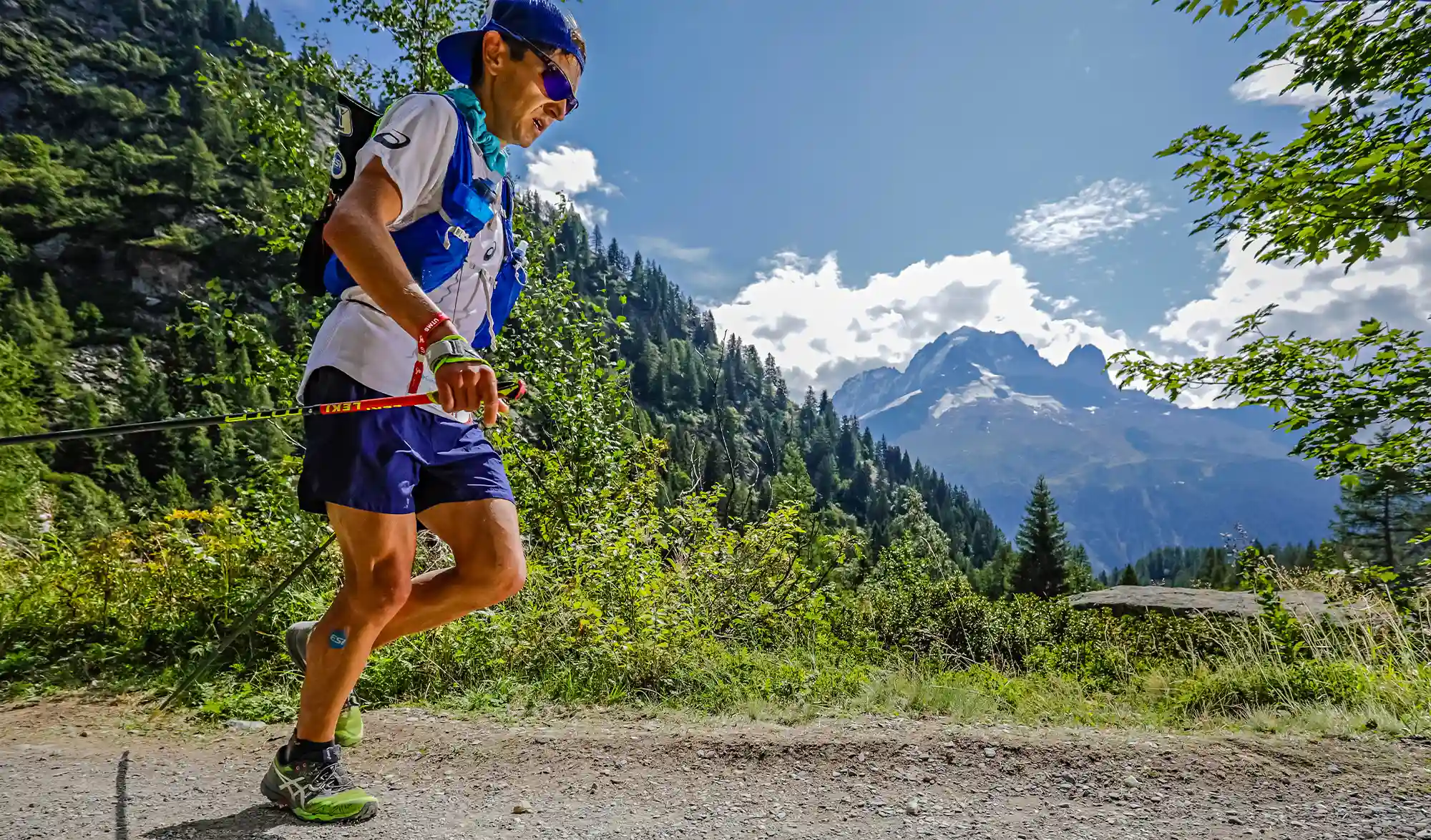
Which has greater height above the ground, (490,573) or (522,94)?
(522,94)

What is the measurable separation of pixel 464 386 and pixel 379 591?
777 millimetres

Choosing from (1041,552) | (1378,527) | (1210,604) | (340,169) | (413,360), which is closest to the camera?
(340,169)

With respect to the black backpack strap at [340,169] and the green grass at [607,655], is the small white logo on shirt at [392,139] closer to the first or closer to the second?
the black backpack strap at [340,169]

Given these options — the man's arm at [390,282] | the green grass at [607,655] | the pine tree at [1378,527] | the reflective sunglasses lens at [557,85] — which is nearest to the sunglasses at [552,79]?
the reflective sunglasses lens at [557,85]

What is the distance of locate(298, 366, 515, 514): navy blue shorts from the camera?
1925 millimetres

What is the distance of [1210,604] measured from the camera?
13078mm

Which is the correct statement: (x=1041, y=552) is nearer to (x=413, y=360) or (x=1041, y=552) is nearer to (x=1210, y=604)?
(x=1210, y=604)

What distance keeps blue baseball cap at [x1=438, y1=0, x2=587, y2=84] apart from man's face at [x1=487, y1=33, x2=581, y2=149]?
0.11 feet

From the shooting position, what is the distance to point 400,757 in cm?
267

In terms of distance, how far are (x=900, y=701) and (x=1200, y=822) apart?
1384 millimetres

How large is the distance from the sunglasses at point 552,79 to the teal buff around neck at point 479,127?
0.66 ft

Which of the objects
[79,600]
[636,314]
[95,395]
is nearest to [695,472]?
[79,600]

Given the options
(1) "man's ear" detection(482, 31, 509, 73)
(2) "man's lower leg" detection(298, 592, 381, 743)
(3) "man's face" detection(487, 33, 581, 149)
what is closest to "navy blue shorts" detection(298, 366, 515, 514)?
(2) "man's lower leg" detection(298, 592, 381, 743)

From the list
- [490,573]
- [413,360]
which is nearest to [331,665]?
[490,573]
